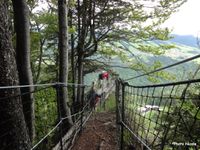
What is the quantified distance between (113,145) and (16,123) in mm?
4008

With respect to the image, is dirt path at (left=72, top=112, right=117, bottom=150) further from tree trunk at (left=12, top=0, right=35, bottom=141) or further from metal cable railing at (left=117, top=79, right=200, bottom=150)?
tree trunk at (left=12, top=0, right=35, bottom=141)

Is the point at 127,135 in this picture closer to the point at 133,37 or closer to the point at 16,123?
the point at 16,123

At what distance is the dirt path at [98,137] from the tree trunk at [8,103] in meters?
3.37

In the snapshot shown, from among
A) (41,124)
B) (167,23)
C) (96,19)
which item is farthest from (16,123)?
(167,23)

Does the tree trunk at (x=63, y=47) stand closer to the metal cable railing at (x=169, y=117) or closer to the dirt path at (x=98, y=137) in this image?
the dirt path at (x=98, y=137)

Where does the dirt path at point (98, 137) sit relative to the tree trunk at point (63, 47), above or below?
below

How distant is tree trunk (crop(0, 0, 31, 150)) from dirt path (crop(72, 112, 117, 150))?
3368 millimetres

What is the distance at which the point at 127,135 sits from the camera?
766 cm

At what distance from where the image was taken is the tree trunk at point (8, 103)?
3943 mm

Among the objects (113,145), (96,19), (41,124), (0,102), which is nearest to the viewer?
(0,102)

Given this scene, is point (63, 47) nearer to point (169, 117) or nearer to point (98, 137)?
point (98, 137)

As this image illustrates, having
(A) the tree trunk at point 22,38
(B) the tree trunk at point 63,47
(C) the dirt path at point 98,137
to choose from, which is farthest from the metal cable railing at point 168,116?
(B) the tree trunk at point 63,47

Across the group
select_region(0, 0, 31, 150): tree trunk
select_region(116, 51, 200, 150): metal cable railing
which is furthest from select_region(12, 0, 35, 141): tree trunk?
select_region(0, 0, 31, 150): tree trunk

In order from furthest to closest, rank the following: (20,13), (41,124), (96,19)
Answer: (96,19)
(41,124)
(20,13)
